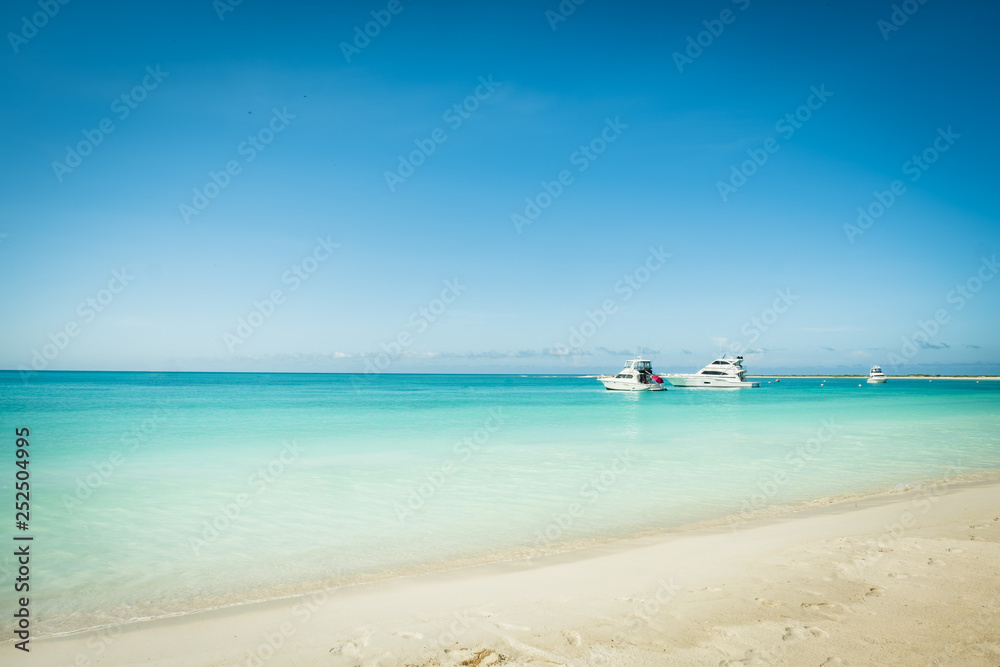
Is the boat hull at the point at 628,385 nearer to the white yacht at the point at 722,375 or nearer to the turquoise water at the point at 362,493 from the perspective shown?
the white yacht at the point at 722,375

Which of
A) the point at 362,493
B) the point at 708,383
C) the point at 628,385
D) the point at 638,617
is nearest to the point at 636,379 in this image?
the point at 628,385

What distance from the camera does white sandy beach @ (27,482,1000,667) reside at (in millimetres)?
3953

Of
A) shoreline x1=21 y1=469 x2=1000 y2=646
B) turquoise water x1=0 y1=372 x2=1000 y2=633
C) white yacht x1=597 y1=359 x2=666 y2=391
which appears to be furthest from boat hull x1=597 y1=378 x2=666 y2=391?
shoreline x1=21 y1=469 x2=1000 y2=646

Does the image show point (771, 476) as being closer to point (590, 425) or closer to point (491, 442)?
point (491, 442)

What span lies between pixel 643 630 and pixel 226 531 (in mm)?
6493

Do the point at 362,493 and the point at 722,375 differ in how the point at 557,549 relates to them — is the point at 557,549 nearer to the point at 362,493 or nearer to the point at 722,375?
the point at 362,493

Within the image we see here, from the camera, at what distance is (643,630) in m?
4.30

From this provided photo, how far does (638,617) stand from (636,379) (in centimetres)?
6212

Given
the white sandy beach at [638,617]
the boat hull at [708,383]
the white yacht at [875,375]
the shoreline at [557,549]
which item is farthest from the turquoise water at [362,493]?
the white yacht at [875,375]

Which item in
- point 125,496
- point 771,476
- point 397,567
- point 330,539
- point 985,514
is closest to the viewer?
point 397,567

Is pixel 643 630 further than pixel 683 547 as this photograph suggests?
No

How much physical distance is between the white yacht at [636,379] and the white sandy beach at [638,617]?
58.5m

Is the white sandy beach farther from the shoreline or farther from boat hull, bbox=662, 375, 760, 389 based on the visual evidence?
boat hull, bbox=662, 375, 760, 389

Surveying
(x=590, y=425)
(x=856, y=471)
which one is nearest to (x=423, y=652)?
(x=856, y=471)
